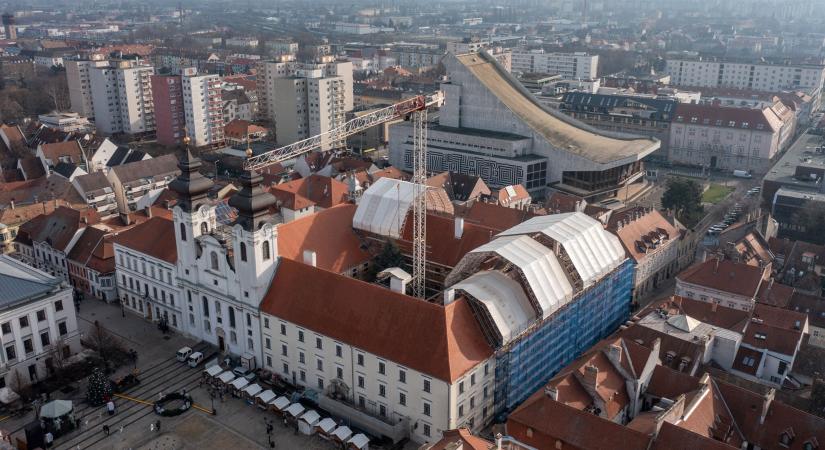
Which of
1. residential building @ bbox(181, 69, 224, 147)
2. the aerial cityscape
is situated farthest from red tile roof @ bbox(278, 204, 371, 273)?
residential building @ bbox(181, 69, 224, 147)

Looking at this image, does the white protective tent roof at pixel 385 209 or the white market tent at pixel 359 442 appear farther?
the white protective tent roof at pixel 385 209

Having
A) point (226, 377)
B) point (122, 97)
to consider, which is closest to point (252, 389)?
point (226, 377)

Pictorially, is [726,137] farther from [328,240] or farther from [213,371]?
[213,371]

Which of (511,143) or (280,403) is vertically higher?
(511,143)

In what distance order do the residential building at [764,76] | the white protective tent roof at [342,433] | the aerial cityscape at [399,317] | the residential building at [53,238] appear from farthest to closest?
1. the residential building at [764,76]
2. the residential building at [53,238]
3. the white protective tent roof at [342,433]
4. the aerial cityscape at [399,317]

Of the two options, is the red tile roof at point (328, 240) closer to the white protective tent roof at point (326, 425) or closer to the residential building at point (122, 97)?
the white protective tent roof at point (326, 425)

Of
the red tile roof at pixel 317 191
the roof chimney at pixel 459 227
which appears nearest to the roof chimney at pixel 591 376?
the roof chimney at pixel 459 227

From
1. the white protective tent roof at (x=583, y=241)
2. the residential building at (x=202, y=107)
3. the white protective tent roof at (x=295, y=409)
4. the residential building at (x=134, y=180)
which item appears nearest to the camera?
the white protective tent roof at (x=295, y=409)
